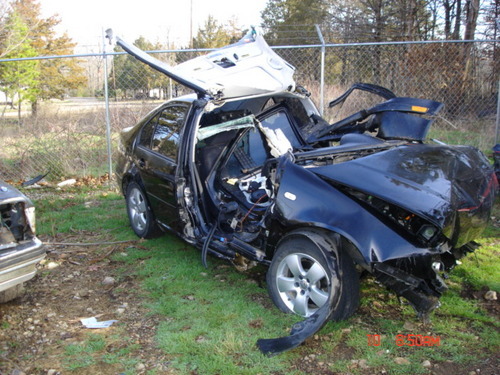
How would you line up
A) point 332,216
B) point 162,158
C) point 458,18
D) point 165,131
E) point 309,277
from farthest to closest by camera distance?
point 458,18 → point 165,131 → point 162,158 → point 309,277 → point 332,216

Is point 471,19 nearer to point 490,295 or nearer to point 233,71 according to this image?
point 233,71

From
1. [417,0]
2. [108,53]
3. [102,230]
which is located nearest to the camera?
[102,230]

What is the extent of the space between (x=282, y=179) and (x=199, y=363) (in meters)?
1.46

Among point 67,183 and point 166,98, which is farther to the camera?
point 166,98

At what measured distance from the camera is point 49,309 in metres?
3.93

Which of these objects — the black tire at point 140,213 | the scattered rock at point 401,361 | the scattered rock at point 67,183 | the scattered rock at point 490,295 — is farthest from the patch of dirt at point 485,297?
the scattered rock at point 67,183

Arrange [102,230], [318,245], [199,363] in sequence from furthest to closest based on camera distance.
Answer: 1. [102,230]
2. [318,245]
3. [199,363]

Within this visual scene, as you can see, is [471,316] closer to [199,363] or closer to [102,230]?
[199,363]

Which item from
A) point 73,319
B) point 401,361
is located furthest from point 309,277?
point 73,319

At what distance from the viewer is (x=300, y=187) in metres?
3.46

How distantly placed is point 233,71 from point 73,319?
Result: 2.65 metres

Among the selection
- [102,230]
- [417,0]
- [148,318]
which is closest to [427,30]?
[417,0]

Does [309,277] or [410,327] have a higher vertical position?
[309,277]

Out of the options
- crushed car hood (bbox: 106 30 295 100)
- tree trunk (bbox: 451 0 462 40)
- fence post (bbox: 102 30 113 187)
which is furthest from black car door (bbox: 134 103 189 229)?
tree trunk (bbox: 451 0 462 40)
